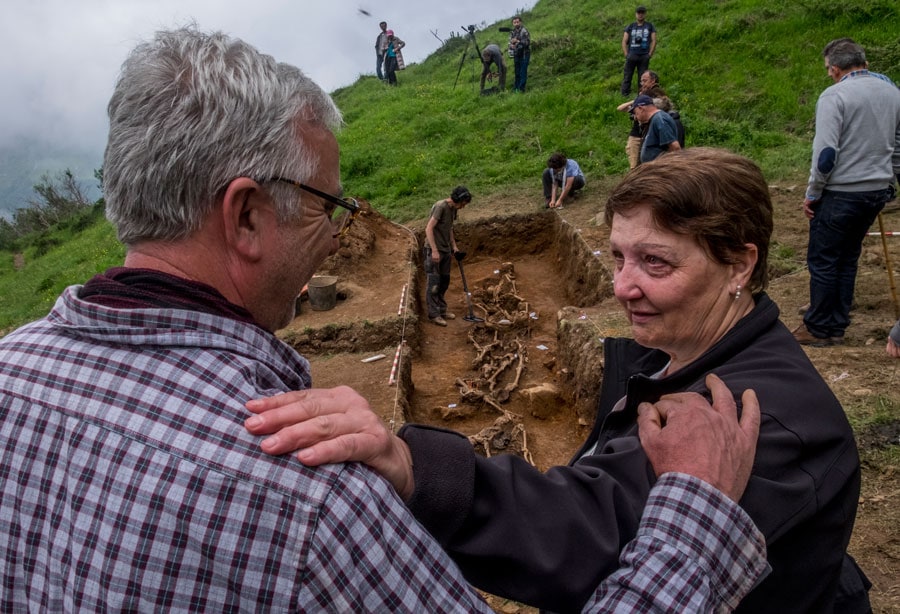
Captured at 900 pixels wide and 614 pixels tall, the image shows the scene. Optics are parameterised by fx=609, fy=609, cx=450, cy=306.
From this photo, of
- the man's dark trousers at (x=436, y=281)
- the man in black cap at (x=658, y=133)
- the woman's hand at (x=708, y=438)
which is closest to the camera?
the woman's hand at (x=708, y=438)

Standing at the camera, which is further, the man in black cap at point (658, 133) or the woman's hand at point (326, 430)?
the man in black cap at point (658, 133)

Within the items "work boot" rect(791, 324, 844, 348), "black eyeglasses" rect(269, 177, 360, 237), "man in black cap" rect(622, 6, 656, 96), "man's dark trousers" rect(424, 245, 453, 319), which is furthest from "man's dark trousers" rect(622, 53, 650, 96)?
"black eyeglasses" rect(269, 177, 360, 237)

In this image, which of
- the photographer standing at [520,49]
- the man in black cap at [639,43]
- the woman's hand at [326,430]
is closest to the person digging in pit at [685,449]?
the woman's hand at [326,430]

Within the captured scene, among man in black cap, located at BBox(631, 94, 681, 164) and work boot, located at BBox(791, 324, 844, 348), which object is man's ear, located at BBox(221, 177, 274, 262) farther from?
man in black cap, located at BBox(631, 94, 681, 164)

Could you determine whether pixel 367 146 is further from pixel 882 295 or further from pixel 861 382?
pixel 861 382

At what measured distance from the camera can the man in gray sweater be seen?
4.75 metres

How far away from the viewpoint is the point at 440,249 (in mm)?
9641

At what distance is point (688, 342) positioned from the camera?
183 centimetres

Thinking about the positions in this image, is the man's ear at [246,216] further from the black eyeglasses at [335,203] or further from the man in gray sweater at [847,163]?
the man in gray sweater at [847,163]

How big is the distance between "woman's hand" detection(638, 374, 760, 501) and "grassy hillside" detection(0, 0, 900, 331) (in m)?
10.0

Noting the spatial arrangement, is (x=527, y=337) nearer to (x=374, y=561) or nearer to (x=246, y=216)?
(x=246, y=216)

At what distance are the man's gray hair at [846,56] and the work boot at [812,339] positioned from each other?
2.16m

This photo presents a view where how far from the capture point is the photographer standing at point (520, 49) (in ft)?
54.8

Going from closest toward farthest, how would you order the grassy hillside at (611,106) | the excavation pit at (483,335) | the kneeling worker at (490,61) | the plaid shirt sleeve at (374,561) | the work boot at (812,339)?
the plaid shirt sleeve at (374,561) < the work boot at (812,339) < the excavation pit at (483,335) < the grassy hillside at (611,106) < the kneeling worker at (490,61)
